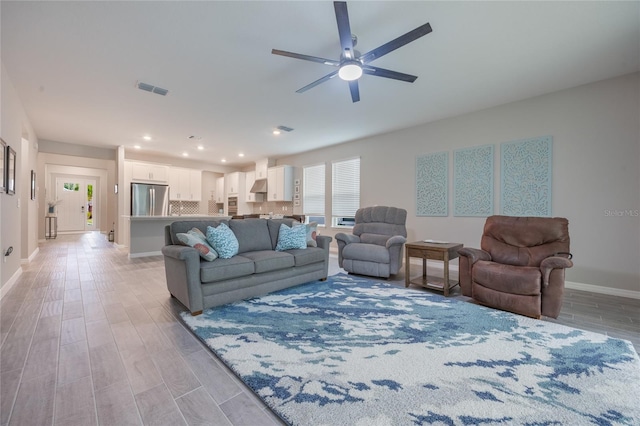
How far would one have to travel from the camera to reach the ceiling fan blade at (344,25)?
1.81 m

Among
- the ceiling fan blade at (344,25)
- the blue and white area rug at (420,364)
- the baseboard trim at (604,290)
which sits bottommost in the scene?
the blue and white area rug at (420,364)

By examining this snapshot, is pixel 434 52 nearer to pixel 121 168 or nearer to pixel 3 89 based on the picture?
pixel 3 89

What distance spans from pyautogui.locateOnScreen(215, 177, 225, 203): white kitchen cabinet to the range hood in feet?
4.79

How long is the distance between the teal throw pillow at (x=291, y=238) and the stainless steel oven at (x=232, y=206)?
562 cm

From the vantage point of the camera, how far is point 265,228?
376 cm

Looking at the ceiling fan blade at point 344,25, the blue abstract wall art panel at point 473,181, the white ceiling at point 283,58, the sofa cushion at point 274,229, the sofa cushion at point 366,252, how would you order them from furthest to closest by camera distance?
the blue abstract wall art panel at point 473,181
the sofa cushion at point 366,252
the sofa cushion at point 274,229
the white ceiling at point 283,58
the ceiling fan blade at point 344,25

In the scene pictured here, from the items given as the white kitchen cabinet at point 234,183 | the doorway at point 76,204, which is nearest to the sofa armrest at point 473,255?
the white kitchen cabinet at point 234,183

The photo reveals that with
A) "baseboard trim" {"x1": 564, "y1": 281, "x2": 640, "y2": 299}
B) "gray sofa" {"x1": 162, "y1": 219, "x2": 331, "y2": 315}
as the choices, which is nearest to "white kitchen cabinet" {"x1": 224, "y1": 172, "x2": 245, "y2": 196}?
"gray sofa" {"x1": 162, "y1": 219, "x2": 331, "y2": 315}

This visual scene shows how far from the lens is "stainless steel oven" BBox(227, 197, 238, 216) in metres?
8.91

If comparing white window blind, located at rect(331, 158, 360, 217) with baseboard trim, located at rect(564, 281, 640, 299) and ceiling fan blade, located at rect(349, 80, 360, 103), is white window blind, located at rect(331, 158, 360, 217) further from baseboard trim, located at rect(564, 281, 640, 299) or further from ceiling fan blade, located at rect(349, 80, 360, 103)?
baseboard trim, located at rect(564, 281, 640, 299)

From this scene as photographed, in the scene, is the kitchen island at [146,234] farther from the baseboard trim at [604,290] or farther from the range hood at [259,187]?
the baseboard trim at [604,290]

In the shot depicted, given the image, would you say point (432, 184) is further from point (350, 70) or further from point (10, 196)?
point (10, 196)

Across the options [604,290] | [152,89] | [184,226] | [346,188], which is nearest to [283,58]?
[152,89]

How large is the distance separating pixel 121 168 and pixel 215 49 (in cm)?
566
